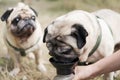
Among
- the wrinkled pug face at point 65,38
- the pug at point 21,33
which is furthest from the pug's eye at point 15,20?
the wrinkled pug face at point 65,38

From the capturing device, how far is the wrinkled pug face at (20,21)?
390cm

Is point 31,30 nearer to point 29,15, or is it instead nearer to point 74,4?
point 29,15

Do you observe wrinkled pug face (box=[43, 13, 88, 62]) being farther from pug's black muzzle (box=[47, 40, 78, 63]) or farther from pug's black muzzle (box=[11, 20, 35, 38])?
pug's black muzzle (box=[11, 20, 35, 38])

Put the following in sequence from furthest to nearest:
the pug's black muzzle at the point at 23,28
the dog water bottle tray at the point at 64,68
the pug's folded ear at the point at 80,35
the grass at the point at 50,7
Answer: the grass at the point at 50,7
the pug's black muzzle at the point at 23,28
the pug's folded ear at the point at 80,35
the dog water bottle tray at the point at 64,68

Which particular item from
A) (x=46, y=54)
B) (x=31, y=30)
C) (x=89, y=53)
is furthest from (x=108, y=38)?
(x=46, y=54)

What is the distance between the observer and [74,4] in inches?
260

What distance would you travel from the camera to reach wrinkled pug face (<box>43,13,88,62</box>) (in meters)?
2.85

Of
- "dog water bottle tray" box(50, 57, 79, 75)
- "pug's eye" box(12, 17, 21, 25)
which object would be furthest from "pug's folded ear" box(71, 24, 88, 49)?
"pug's eye" box(12, 17, 21, 25)

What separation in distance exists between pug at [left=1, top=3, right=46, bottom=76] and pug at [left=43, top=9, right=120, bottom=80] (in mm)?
740

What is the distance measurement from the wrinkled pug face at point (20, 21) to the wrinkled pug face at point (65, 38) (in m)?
0.98

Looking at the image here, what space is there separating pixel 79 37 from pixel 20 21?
→ 1.22 meters

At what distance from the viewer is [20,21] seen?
3.95m

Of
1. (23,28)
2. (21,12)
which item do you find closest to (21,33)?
(23,28)

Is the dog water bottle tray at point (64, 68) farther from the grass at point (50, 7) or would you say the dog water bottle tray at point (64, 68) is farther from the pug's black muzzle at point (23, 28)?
the grass at point (50, 7)
